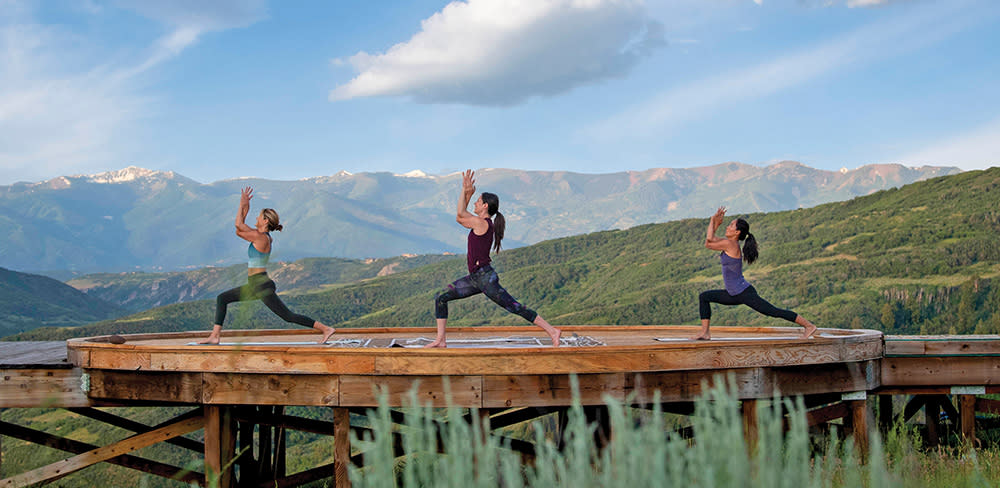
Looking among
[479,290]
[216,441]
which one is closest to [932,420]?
[479,290]

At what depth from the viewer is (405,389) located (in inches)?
290

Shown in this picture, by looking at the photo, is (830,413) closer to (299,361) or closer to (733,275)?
(733,275)

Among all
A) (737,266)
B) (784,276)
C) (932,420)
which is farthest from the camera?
(784,276)

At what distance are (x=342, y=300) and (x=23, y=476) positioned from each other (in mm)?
131652

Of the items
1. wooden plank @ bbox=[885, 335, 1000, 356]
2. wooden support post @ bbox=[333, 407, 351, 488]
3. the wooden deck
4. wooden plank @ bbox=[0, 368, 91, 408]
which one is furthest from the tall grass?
wooden plank @ bbox=[885, 335, 1000, 356]

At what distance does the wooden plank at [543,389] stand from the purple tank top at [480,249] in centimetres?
136

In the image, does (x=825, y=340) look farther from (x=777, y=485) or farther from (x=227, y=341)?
(x=227, y=341)

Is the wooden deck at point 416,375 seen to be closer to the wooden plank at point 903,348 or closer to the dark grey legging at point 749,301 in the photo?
the wooden plank at point 903,348

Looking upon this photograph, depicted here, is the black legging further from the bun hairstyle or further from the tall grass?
the tall grass

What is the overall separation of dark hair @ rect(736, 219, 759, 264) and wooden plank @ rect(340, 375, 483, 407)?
373 centimetres

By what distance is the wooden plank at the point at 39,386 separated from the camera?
8.20 meters

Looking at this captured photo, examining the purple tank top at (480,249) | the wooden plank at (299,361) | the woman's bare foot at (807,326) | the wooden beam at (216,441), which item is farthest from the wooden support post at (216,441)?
the woman's bare foot at (807,326)

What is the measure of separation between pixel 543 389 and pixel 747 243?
335 cm

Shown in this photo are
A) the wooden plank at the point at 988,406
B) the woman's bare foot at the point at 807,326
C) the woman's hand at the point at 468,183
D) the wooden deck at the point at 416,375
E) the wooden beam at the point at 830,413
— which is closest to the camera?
the wooden deck at the point at 416,375
